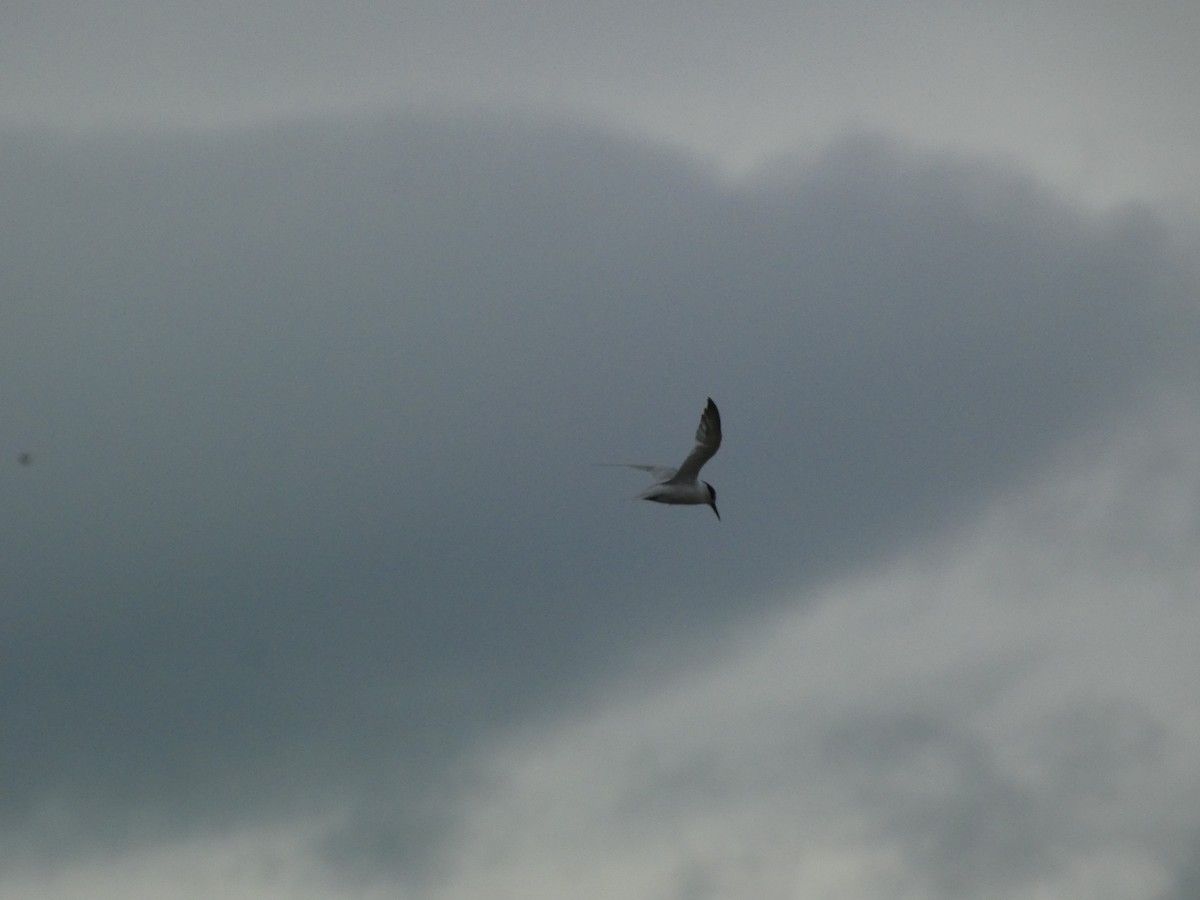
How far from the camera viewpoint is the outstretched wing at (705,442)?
394ft

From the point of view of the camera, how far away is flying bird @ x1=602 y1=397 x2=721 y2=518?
395 ft

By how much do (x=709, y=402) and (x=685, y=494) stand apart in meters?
5.57

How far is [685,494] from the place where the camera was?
123 metres

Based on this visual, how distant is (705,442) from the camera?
121 m

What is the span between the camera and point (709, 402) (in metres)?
120

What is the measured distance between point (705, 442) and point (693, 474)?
2386 mm

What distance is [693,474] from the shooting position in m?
122

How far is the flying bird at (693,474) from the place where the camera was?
120262mm

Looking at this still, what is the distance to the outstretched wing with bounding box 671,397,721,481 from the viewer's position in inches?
4727
